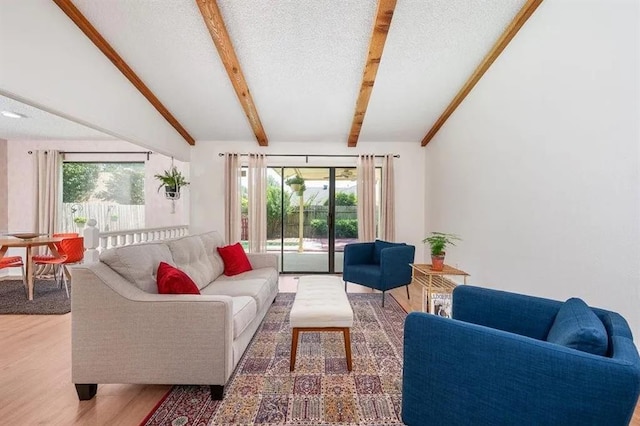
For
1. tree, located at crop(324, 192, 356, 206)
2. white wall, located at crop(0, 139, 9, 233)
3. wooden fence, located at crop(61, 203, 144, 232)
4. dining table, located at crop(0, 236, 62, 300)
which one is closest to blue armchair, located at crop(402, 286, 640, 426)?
tree, located at crop(324, 192, 356, 206)

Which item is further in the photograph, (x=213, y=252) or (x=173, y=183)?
(x=173, y=183)

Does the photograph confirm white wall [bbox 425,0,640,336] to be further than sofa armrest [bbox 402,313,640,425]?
Yes

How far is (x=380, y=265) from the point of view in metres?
3.75

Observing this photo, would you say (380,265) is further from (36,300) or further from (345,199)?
(36,300)

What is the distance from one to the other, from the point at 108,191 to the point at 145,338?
454cm

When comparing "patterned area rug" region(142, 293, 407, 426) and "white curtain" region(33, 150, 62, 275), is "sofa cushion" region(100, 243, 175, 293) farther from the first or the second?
"white curtain" region(33, 150, 62, 275)

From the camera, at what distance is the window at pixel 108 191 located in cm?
524

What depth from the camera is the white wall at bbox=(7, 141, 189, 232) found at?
202 inches

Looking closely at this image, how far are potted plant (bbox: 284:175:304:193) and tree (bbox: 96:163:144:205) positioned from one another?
2571mm

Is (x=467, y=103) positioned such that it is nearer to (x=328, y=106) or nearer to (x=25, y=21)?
(x=328, y=106)

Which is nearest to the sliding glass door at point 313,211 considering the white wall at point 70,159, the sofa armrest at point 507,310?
the white wall at point 70,159

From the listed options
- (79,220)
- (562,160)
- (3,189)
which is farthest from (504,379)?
(3,189)

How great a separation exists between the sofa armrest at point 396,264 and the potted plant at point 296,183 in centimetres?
213

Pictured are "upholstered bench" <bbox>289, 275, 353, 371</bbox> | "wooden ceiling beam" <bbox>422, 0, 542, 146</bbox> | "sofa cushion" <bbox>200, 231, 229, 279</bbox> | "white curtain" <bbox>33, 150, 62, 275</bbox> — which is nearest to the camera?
"upholstered bench" <bbox>289, 275, 353, 371</bbox>
